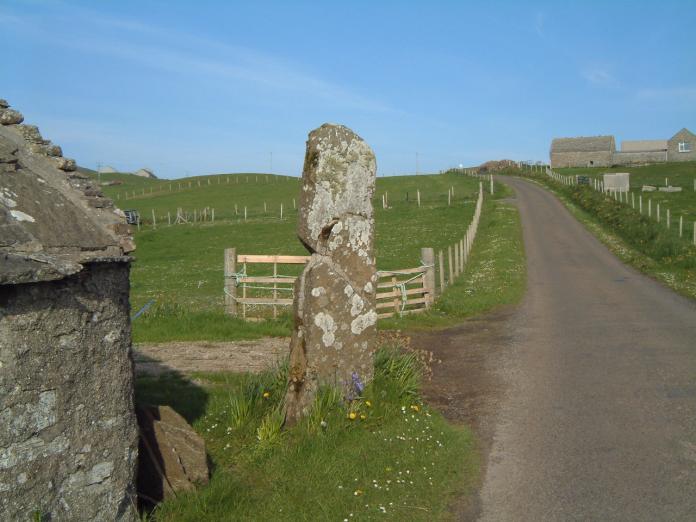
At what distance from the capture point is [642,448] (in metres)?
6.79

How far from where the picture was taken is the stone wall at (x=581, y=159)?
92.1m

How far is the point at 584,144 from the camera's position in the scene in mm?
94188

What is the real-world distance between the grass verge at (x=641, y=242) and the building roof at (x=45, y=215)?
15.7 m

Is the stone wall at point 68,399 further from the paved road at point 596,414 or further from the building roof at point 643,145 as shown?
the building roof at point 643,145

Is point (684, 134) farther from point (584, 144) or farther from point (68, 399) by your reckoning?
point (68, 399)

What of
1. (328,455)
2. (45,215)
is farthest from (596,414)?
(45,215)

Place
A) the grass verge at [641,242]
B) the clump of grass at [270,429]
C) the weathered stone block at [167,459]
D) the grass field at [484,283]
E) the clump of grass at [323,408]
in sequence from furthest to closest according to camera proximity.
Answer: the grass verge at [641,242], the grass field at [484,283], the clump of grass at [323,408], the clump of grass at [270,429], the weathered stone block at [167,459]

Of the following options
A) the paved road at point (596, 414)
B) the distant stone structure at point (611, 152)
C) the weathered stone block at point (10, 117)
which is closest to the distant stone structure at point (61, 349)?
the weathered stone block at point (10, 117)

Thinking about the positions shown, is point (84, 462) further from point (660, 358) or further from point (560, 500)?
point (660, 358)

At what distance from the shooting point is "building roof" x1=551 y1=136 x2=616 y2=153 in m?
92.5

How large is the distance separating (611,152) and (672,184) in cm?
3901

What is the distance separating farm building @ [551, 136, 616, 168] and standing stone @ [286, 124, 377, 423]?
9145 cm

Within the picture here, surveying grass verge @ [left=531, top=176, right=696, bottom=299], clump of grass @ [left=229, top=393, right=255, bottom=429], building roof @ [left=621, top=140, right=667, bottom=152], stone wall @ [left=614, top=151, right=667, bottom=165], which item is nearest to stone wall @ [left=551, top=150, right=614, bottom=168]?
stone wall @ [left=614, top=151, right=667, bottom=165]

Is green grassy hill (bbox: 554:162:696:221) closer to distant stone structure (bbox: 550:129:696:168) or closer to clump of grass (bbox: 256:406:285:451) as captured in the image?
distant stone structure (bbox: 550:129:696:168)
